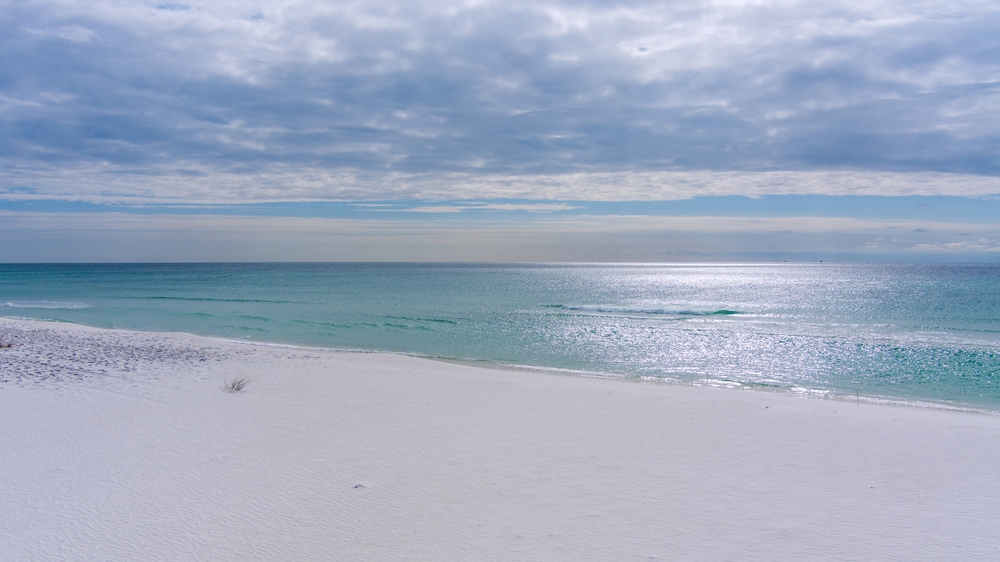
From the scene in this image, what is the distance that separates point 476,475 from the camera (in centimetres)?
680

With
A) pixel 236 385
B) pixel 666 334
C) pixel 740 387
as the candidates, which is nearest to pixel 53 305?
pixel 236 385

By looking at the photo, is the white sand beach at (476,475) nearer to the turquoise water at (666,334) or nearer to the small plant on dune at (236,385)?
the small plant on dune at (236,385)

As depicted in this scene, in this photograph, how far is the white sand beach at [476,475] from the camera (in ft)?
17.0

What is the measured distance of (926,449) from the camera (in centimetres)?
817

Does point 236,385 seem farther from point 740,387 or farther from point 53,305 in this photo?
point 53,305

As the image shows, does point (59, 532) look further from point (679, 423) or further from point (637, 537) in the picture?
point (679, 423)

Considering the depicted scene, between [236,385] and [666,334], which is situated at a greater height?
[236,385]

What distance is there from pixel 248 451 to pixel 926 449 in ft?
30.7

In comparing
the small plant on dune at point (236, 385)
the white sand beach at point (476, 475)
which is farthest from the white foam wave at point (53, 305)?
the small plant on dune at point (236, 385)

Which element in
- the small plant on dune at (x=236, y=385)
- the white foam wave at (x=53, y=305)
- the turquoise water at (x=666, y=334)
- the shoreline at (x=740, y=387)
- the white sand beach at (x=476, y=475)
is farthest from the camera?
the white foam wave at (x=53, y=305)

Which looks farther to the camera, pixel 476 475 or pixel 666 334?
pixel 666 334

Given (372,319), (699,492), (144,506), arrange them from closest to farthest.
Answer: (144,506) → (699,492) → (372,319)

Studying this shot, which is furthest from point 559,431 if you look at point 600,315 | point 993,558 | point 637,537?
point 600,315

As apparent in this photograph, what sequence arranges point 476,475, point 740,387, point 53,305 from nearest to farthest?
point 476,475
point 740,387
point 53,305
